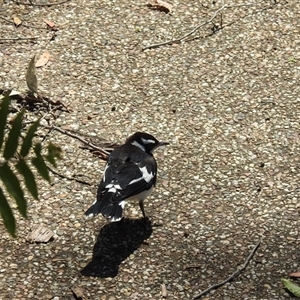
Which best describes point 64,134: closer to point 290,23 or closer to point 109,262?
point 109,262

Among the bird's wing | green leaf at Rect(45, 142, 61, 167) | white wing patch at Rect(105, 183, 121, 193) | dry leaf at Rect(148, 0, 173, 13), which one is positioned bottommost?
dry leaf at Rect(148, 0, 173, 13)

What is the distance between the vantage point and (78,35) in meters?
8.00

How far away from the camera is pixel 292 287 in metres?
5.08

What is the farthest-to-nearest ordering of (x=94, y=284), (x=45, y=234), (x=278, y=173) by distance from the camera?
(x=278, y=173)
(x=45, y=234)
(x=94, y=284)

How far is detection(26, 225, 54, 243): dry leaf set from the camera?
5.51m

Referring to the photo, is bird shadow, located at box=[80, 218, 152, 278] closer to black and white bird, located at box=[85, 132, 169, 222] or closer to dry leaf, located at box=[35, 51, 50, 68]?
black and white bird, located at box=[85, 132, 169, 222]

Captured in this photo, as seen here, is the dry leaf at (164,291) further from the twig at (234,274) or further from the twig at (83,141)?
the twig at (83,141)

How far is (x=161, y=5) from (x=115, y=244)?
3.67 m

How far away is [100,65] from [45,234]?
2543 millimetres

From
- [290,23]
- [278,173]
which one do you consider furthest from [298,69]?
[278,173]

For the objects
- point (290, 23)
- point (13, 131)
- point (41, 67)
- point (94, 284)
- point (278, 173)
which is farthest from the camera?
point (290, 23)

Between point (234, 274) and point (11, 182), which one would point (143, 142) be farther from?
point (11, 182)

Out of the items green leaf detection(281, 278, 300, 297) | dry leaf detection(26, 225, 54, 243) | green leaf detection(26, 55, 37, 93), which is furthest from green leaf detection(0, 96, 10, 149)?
green leaf detection(26, 55, 37, 93)

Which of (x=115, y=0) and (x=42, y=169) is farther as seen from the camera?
(x=115, y=0)
